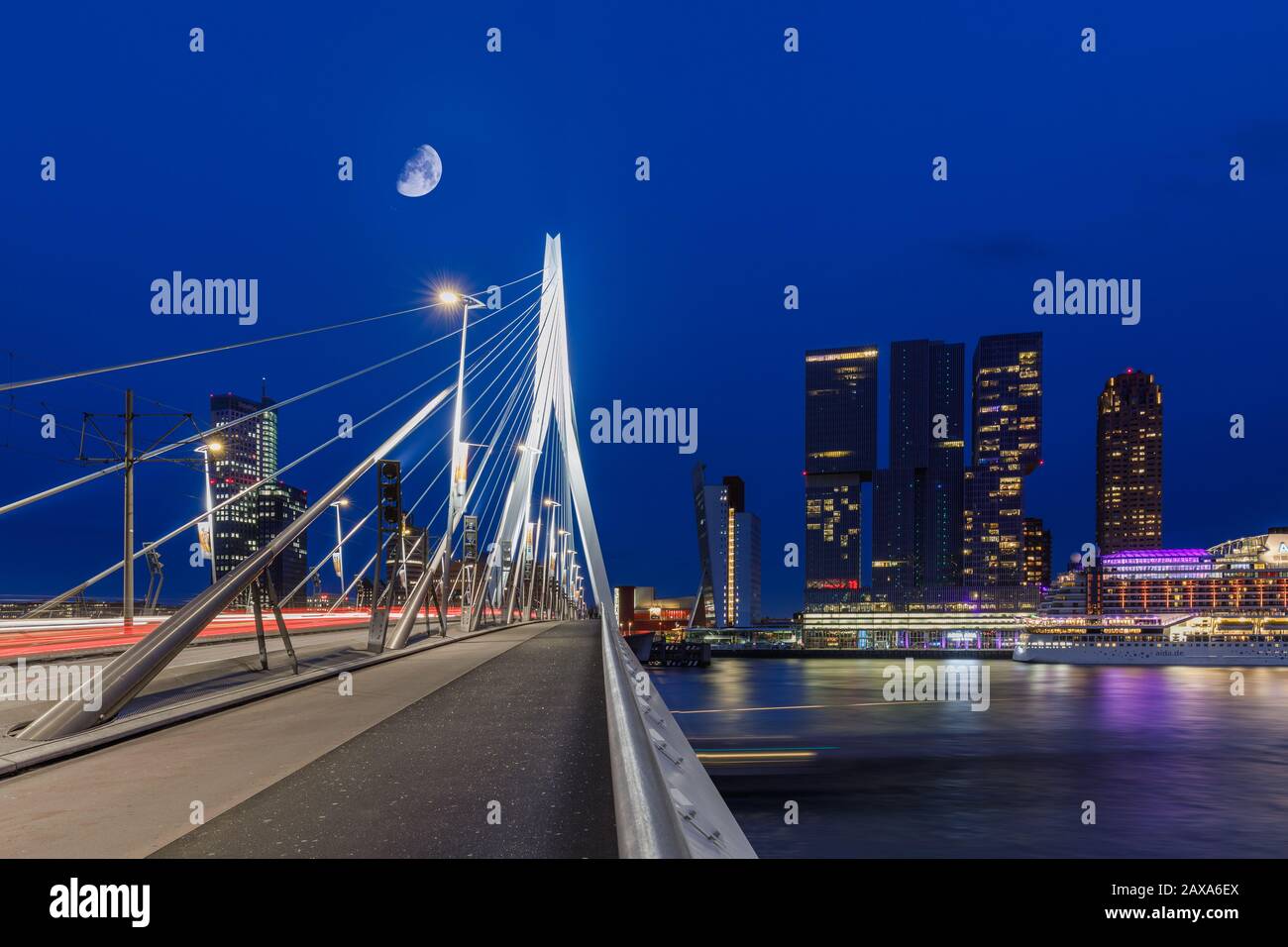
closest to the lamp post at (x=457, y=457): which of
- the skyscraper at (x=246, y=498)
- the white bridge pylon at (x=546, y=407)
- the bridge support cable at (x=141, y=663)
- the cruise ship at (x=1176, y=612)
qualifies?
the white bridge pylon at (x=546, y=407)

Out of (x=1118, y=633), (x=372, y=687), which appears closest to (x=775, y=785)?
(x=372, y=687)

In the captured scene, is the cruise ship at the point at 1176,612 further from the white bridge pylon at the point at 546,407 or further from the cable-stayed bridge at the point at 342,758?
the cable-stayed bridge at the point at 342,758

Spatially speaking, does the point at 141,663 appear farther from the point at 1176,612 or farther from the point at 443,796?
the point at 1176,612

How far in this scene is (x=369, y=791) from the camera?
276 inches

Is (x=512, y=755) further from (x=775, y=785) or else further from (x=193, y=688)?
(x=775, y=785)

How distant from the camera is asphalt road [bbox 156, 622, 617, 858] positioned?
5461 mm

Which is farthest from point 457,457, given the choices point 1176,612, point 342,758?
point 1176,612

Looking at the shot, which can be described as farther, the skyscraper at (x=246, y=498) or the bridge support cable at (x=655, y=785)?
the skyscraper at (x=246, y=498)

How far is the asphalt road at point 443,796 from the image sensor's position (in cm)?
546

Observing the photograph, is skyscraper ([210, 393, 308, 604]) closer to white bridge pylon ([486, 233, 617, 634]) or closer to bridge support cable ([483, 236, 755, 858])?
white bridge pylon ([486, 233, 617, 634])

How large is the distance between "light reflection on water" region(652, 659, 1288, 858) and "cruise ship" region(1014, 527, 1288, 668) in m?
61.9

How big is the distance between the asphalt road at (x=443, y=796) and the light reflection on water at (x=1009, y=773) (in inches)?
641

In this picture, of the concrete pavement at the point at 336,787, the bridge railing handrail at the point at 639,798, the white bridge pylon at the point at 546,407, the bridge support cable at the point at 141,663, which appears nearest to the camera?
the bridge railing handrail at the point at 639,798
